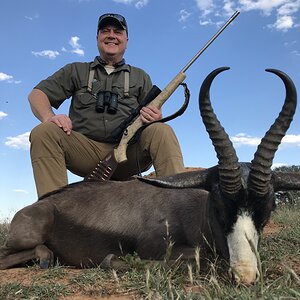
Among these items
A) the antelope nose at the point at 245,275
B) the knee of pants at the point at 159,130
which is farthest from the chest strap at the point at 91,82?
the antelope nose at the point at 245,275

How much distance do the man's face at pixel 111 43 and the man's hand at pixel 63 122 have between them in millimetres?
1502

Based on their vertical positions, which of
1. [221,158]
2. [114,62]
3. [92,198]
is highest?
[114,62]

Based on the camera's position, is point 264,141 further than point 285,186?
No

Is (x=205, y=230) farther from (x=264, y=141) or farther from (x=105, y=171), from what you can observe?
(x=105, y=171)

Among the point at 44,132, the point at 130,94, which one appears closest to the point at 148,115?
the point at 130,94

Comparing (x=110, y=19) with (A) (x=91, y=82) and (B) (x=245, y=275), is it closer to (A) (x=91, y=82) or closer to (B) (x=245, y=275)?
(A) (x=91, y=82)

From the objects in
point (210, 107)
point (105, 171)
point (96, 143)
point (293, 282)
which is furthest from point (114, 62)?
point (293, 282)

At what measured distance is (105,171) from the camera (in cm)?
647

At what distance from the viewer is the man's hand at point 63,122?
6.54 metres

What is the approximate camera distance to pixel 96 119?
700 cm

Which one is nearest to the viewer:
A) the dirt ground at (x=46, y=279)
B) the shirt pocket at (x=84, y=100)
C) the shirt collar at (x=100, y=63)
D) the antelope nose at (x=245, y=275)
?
the antelope nose at (x=245, y=275)

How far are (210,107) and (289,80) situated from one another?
685mm

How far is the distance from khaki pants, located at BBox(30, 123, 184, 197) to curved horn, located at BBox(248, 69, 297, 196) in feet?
8.07

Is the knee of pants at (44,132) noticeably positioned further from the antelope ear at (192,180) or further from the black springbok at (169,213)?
the antelope ear at (192,180)
